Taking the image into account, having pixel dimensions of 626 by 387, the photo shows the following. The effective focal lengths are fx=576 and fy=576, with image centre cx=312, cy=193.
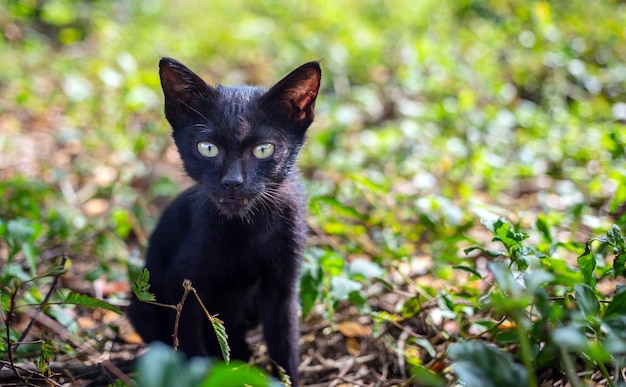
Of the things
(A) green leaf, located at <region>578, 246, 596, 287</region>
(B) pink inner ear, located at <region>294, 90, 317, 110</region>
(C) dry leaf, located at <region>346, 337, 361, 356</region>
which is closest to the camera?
(A) green leaf, located at <region>578, 246, 596, 287</region>

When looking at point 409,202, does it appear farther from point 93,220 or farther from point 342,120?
point 93,220

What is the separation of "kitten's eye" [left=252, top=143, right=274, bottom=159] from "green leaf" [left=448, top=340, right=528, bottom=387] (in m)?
1.27

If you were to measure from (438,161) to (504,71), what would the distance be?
2175 millimetres

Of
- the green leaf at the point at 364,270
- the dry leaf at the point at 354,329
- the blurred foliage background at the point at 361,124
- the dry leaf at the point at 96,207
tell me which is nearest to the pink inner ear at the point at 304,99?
the blurred foliage background at the point at 361,124

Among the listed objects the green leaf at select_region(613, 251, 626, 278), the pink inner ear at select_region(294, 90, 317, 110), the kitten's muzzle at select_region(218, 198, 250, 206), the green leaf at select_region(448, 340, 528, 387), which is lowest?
the green leaf at select_region(613, 251, 626, 278)

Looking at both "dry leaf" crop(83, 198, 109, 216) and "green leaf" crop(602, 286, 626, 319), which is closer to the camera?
"green leaf" crop(602, 286, 626, 319)

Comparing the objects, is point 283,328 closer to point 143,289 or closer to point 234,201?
point 234,201

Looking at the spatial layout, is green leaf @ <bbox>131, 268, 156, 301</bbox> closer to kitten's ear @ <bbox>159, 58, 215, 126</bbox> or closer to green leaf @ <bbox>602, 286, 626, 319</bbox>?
kitten's ear @ <bbox>159, 58, 215, 126</bbox>

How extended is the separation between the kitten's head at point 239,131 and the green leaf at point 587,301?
1.28 meters

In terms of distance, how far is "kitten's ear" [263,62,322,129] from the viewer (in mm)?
2457

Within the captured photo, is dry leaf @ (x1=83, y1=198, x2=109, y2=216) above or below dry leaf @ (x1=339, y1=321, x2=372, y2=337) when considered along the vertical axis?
above

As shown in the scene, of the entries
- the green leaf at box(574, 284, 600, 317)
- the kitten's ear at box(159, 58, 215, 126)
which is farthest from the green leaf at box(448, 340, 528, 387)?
the kitten's ear at box(159, 58, 215, 126)

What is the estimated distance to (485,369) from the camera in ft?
4.54

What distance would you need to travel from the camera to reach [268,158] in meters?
2.47
